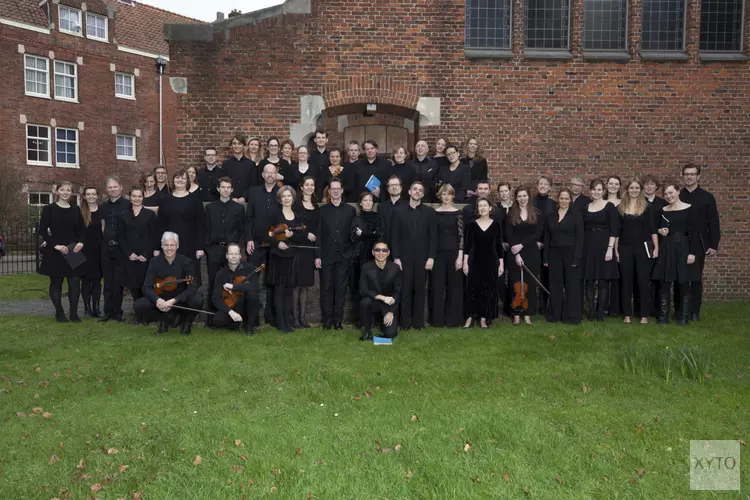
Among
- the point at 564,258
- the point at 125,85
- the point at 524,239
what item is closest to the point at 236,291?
the point at 524,239

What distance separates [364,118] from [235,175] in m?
5.74

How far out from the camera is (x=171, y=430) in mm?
4395

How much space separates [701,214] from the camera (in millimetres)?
8484

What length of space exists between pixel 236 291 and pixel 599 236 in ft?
15.6

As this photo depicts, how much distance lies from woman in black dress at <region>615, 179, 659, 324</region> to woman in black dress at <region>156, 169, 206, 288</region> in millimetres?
5550

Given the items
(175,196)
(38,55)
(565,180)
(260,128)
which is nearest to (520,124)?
(565,180)

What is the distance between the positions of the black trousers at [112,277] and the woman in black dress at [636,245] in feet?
22.1

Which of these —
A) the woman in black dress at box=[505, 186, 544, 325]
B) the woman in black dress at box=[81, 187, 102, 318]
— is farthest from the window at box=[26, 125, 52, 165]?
the woman in black dress at box=[505, 186, 544, 325]

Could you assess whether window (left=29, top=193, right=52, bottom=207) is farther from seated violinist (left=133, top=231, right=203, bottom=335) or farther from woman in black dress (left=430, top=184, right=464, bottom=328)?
woman in black dress (left=430, top=184, right=464, bottom=328)

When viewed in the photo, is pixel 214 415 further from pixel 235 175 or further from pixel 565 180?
pixel 565 180

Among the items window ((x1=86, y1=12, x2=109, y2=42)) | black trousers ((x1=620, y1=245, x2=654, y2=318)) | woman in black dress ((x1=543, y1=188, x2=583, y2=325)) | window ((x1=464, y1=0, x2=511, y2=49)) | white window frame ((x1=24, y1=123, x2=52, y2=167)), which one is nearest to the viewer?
woman in black dress ((x1=543, y1=188, x2=583, y2=325))

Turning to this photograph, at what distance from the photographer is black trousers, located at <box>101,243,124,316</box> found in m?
8.51

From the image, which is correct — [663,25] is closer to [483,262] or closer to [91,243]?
[483,262]

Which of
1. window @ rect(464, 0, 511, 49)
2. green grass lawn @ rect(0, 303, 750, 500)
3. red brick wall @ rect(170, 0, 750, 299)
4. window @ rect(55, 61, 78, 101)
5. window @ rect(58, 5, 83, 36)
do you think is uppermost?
window @ rect(58, 5, 83, 36)
